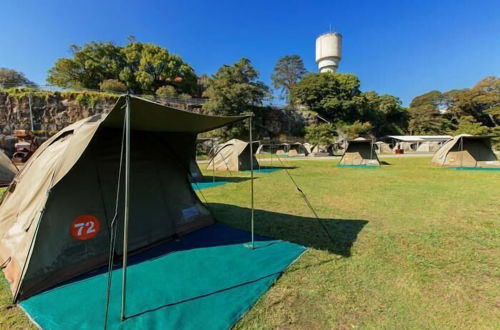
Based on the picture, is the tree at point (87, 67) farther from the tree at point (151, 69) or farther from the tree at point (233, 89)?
the tree at point (233, 89)

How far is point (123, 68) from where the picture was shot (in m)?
35.1

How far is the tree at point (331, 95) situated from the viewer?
4206 centimetres

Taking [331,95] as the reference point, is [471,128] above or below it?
below

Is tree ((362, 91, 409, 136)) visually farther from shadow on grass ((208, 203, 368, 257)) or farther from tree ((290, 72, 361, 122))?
shadow on grass ((208, 203, 368, 257))

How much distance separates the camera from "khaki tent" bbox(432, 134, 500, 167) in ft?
44.9

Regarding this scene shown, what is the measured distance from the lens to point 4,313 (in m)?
2.24

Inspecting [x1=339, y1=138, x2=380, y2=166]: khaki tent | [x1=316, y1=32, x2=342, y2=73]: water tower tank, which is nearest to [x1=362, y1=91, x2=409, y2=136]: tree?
[x1=316, y1=32, x2=342, y2=73]: water tower tank

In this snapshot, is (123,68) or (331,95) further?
(331,95)

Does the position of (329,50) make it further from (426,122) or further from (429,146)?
(429,146)

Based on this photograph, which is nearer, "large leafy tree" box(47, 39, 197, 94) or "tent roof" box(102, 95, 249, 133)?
"tent roof" box(102, 95, 249, 133)

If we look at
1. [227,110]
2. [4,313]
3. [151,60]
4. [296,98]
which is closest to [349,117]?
[296,98]

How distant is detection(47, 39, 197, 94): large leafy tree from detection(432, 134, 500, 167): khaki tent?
3471 cm

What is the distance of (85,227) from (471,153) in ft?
60.1

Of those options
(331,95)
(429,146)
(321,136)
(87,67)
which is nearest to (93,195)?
(321,136)
